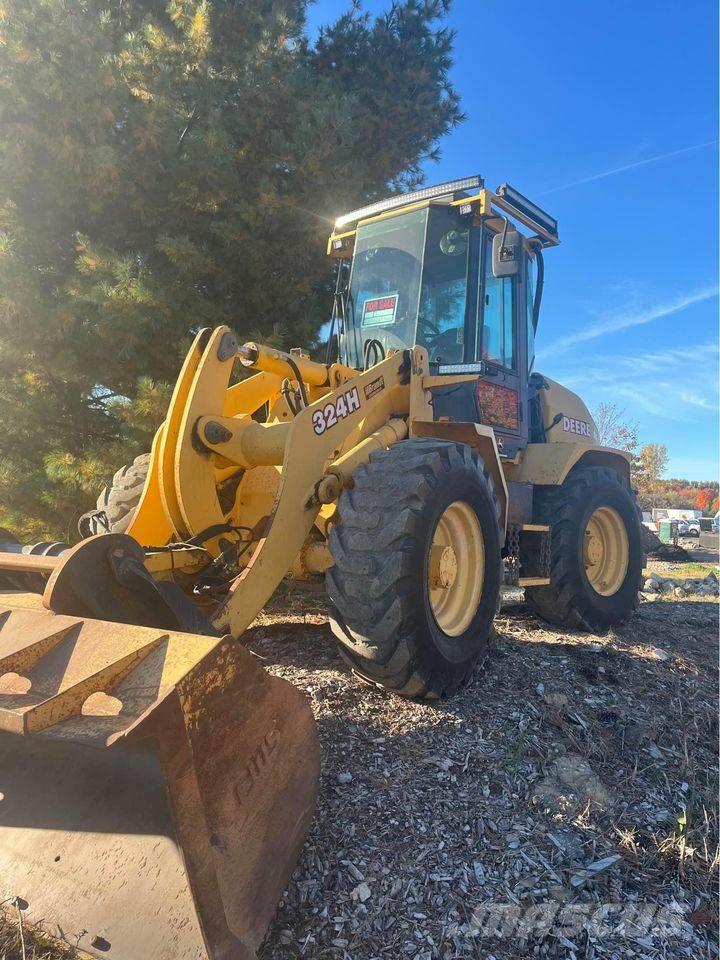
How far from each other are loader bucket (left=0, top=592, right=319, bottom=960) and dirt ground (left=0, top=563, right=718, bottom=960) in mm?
192

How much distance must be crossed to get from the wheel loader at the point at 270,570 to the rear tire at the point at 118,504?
0.06 ft

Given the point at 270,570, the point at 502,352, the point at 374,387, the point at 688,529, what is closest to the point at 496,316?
Result: the point at 502,352

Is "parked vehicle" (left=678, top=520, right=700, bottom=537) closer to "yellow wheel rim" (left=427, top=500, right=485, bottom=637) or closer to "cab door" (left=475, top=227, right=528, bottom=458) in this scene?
"cab door" (left=475, top=227, right=528, bottom=458)

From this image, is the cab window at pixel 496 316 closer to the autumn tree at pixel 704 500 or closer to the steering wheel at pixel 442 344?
the steering wheel at pixel 442 344

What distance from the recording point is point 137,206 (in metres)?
6.59

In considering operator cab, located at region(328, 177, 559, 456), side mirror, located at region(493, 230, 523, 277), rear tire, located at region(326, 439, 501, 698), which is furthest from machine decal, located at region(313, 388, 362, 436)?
side mirror, located at region(493, 230, 523, 277)

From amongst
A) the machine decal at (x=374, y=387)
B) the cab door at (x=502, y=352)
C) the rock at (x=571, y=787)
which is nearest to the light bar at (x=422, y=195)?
the cab door at (x=502, y=352)

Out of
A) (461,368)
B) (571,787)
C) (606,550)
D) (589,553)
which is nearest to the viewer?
(571,787)

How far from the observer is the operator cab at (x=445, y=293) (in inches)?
178

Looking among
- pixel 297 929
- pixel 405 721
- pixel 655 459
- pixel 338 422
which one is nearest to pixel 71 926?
→ pixel 297 929

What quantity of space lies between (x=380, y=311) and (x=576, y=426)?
8.49 ft

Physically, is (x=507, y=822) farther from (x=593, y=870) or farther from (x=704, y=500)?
(x=704, y=500)

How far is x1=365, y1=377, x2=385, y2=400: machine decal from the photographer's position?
3633 millimetres

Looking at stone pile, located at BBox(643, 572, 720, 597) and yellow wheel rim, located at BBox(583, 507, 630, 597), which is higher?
yellow wheel rim, located at BBox(583, 507, 630, 597)
